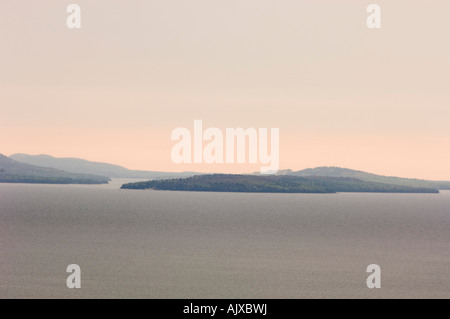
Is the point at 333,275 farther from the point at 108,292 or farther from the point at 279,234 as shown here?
the point at 279,234

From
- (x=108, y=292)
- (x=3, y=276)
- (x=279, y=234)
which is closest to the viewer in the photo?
(x=108, y=292)

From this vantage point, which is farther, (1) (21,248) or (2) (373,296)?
(1) (21,248)
